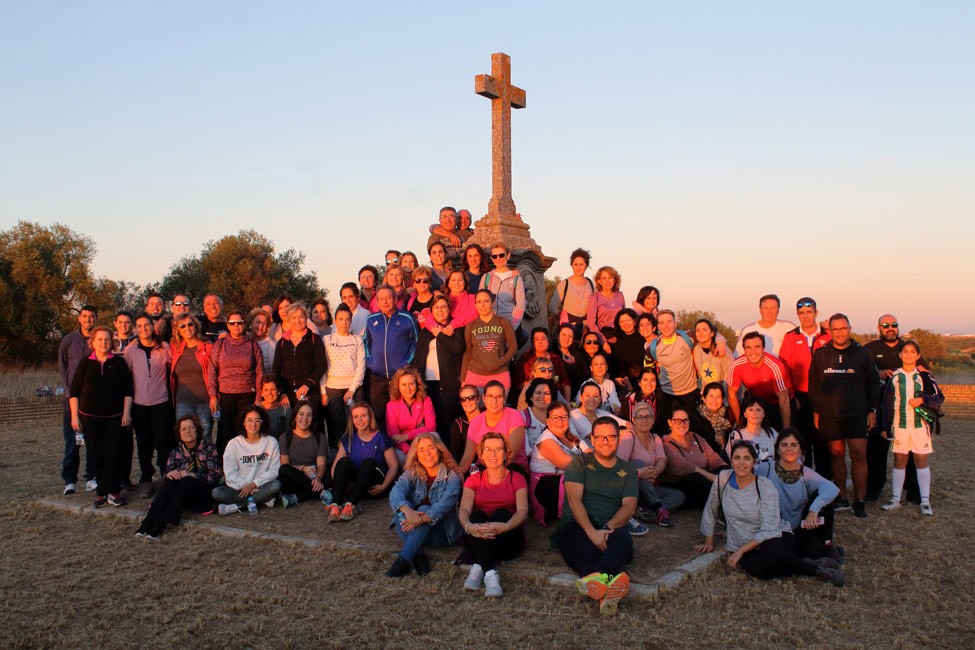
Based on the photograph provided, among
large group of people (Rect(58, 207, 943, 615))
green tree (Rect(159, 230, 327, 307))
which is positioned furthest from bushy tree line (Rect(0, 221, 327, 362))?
large group of people (Rect(58, 207, 943, 615))

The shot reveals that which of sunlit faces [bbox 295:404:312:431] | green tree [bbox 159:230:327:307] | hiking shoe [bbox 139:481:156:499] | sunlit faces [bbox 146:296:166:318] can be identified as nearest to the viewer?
sunlit faces [bbox 295:404:312:431]

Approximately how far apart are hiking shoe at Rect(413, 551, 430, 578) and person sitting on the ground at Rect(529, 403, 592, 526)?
1340mm

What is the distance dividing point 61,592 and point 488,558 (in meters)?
2.84

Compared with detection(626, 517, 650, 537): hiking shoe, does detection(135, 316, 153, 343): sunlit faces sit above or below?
above

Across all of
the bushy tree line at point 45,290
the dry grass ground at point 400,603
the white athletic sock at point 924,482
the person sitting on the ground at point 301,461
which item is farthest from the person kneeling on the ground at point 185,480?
the bushy tree line at point 45,290

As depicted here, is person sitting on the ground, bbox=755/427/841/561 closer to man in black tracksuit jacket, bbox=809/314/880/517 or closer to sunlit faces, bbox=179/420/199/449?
man in black tracksuit jacket, bbox=809/314/880/517

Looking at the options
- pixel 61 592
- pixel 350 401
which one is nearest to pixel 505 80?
pixel 350 401

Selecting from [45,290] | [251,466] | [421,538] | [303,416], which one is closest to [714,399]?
[421,538]

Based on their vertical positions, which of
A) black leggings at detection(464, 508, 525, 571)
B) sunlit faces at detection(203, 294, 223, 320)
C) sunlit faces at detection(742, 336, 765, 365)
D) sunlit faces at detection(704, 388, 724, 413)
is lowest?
black leggings at detection(464, 508, 525, 571)

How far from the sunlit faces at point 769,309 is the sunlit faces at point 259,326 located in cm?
546

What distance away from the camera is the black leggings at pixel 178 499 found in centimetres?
654

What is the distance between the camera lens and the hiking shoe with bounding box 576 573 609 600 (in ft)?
14.7

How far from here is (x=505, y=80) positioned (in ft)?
36.6

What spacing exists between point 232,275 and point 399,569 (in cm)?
2660
